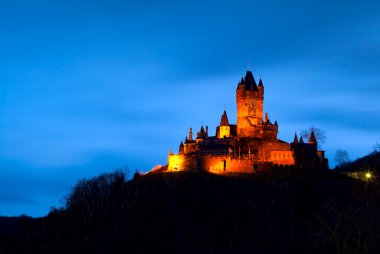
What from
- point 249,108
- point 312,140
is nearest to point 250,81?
point 249,108

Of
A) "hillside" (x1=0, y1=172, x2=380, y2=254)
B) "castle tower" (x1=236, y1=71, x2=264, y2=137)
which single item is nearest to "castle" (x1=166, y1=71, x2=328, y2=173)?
"castle tower" (x1=236, y1=71, x2=264, y2=137)

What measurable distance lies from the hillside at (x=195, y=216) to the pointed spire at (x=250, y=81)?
2584cm

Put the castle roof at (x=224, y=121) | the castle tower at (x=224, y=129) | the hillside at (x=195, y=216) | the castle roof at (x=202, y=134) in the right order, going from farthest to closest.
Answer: the castle roof at (x=224, y=121)
the castle tower at (x=224, y=129)
the castle roof at (x=202, y=134)
the hillside at (x=195, y=216)

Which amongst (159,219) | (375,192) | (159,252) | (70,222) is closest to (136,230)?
(159,219)

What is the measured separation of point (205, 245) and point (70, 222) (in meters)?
26.8

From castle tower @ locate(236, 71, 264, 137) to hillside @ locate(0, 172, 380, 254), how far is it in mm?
17680

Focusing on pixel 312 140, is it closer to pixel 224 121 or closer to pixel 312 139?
pixel 312 139

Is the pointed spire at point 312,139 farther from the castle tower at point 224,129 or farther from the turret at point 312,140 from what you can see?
the castle tower at point 224,129

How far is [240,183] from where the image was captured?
7975 cm

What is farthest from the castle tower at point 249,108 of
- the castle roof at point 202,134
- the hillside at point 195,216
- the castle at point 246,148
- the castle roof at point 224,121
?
the hillside at point 195,216

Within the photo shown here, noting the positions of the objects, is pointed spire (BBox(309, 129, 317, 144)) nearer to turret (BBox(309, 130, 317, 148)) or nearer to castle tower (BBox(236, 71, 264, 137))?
turret (BBox(309, 130, 317, 148))

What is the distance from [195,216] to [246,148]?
27.9 m

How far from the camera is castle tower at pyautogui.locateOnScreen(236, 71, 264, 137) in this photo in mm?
98750

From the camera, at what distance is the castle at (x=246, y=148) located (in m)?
86.8
